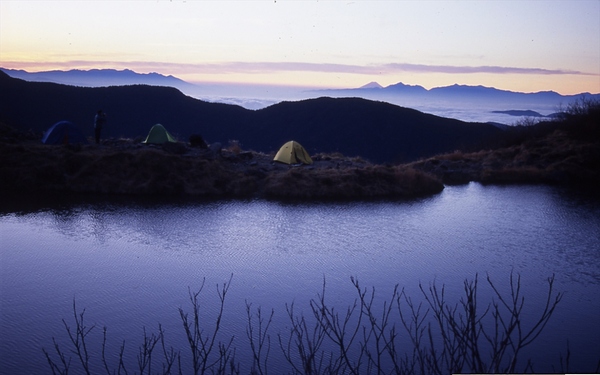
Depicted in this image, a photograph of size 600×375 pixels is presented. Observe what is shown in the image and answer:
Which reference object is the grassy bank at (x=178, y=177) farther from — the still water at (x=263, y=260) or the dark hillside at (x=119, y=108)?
the dark hillside at (x=119, y=108)

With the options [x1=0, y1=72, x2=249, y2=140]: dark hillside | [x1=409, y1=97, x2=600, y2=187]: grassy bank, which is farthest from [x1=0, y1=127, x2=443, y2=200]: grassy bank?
[x1=0, y1=72, x2=249, y2=140]: dark hillside

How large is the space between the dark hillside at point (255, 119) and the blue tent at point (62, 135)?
22.3 meters

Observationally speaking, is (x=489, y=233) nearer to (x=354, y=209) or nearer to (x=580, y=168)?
(x=354, y=209)

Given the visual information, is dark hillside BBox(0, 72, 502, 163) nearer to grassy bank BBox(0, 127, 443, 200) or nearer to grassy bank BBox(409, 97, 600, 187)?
grassy bank BBox(409, 97, 600, 187)

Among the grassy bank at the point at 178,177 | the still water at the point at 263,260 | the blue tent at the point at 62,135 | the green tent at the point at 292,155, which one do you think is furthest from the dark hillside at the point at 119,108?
the still water at the point at 263,260

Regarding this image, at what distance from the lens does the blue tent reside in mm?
15578

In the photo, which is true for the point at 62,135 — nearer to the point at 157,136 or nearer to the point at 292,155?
the point at 157,136

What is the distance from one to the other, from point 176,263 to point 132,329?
7.15 ft

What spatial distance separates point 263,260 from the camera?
25.5 feet

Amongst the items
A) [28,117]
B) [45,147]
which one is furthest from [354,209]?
[28,117]

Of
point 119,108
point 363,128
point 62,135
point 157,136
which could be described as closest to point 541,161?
point 157,136

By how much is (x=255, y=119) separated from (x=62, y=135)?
1168 inches

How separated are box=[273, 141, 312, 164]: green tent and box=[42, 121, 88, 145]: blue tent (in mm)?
5998

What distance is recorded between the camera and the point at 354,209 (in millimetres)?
11570
